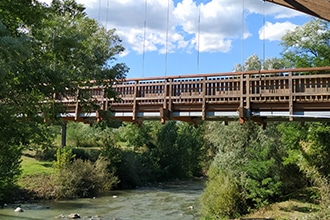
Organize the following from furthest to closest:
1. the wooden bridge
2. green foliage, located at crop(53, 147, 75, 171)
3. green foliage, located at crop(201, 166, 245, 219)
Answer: green foliage, located at crop(53, 147, 75, 171)
green foliage, located at crop(201, 166, 245, 219)
the wooden bridge

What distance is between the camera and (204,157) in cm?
4212

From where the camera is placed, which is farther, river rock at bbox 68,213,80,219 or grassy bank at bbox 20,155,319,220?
river rock at bbox 68,213,80,219

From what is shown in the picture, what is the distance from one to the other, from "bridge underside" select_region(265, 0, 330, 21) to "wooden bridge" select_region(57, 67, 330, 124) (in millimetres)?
5937

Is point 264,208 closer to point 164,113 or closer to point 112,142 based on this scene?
point 164,113

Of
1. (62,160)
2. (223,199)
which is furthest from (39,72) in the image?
(62,160)

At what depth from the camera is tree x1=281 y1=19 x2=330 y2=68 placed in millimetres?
17047

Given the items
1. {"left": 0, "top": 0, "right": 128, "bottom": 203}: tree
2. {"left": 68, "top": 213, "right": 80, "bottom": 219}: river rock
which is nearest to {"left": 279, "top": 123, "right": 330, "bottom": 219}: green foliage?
{"left": 68, "top": 213, "right": 80, "bottom": 219}: river rock

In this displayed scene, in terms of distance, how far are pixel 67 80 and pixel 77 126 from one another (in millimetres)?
35142

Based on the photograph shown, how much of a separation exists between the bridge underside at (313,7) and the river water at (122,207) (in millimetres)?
14003

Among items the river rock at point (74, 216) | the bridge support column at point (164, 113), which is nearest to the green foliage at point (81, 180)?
the river rock at point (74, 216)

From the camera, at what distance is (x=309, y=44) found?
1769cm

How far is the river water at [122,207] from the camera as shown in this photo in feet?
61.5

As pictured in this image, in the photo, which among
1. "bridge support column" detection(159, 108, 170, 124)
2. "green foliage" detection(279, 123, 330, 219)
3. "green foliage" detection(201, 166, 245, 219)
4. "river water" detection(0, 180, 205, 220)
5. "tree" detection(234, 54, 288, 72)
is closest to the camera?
"bridge support column" detection(159, 108, 170, 124)

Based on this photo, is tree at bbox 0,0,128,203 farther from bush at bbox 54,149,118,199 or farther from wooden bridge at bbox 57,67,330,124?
bush at bbox 54,149,118,199
